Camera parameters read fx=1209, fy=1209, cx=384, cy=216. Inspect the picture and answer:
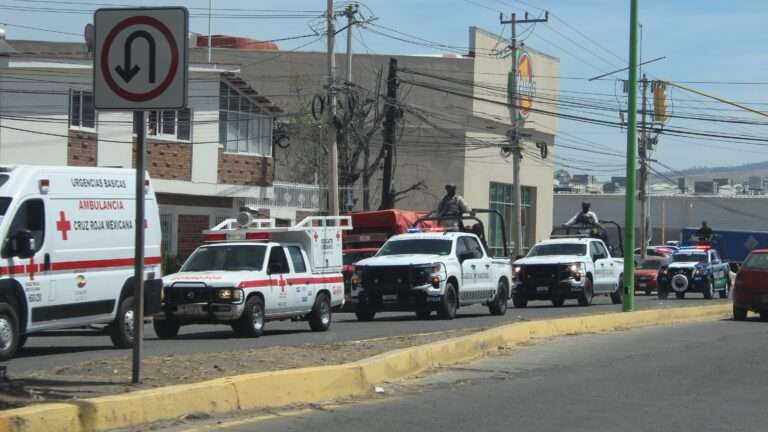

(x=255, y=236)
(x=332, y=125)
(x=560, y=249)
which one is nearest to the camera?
(x=255, y=236)

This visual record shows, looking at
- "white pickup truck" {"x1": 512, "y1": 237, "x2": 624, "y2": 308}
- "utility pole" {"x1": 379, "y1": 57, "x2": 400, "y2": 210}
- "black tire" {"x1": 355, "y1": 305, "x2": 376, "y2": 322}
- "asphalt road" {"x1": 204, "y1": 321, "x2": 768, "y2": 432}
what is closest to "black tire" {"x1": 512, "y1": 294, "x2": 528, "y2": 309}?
"white pickup truck" {"x1": 512, "y1": 237, "x2": 624, "y2": 308}

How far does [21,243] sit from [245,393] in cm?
540

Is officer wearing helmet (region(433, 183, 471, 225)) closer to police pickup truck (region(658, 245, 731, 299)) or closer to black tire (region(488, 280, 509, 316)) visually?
black tire (region(488, 280, 509, 316))

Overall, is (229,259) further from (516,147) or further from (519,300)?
(516,147)

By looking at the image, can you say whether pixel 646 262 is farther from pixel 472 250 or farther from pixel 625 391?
pixel 625 391

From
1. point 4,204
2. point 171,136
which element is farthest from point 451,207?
point 4,204

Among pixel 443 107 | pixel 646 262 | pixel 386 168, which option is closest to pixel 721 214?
pixel 443 107

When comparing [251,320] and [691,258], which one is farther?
→ [691,258]

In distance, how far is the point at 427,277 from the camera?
24.8m

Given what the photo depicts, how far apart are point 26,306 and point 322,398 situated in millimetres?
5330

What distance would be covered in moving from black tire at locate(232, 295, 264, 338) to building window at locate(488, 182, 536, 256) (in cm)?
4540

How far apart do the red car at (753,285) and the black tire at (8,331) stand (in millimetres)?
15748

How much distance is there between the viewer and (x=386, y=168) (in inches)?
1705

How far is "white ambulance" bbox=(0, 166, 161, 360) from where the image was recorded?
15.0 meters
